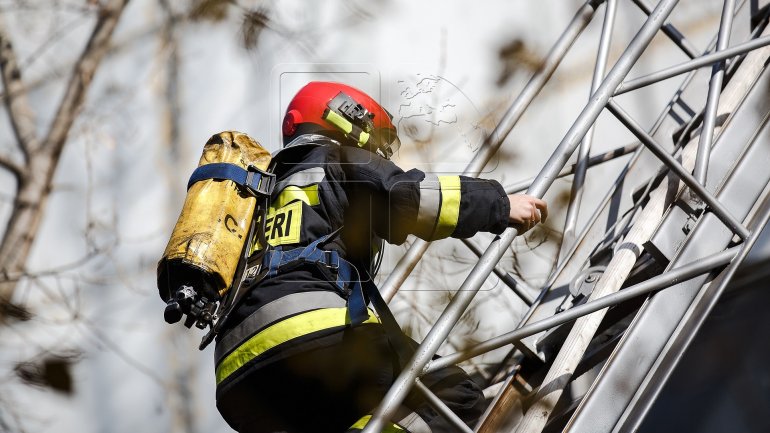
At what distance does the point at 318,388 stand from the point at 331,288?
0.87 feet

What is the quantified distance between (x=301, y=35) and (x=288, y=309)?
6.60 ft

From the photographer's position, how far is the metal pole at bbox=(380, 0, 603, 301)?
336cm

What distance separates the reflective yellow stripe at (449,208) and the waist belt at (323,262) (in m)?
0.28

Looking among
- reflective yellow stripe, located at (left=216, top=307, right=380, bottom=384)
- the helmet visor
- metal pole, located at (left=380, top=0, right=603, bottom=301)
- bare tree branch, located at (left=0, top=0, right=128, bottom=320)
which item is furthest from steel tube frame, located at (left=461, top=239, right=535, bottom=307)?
bare tree branch, located at (left=0, top=0, right=128, bottom=320)

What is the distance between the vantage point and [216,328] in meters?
2.58

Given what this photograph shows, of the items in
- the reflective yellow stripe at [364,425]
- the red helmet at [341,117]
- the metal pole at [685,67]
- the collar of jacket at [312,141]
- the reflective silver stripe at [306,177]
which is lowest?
the reflective yellow stripe at [364,425]

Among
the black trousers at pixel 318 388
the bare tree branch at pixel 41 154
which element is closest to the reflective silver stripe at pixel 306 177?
the black trousers at pixel 318 388

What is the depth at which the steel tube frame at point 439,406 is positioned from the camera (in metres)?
2.40

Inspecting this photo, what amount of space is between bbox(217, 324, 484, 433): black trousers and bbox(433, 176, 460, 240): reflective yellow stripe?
33cm

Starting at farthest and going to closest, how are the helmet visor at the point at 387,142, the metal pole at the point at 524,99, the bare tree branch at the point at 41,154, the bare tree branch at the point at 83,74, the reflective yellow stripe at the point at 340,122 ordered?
the bare tree branch at the point at 83,74 < the bare tree branch at the point at 41,154 < the metal pole at the point at 524,99 < the helmet visor at the point at 387,142 < the reflective yellow stripe at the point at 340,122

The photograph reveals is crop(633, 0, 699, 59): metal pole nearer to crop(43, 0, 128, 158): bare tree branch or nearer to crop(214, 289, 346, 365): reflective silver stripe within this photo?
crop(214, 289, 346, 365): reflective silver stripe

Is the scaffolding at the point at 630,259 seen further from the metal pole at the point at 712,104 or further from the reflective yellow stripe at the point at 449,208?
the reflective yellow stripe at the point at 449,208

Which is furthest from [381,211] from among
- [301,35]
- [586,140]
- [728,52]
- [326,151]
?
[301,35]

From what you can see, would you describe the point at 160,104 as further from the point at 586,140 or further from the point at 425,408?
the point at 425,408
